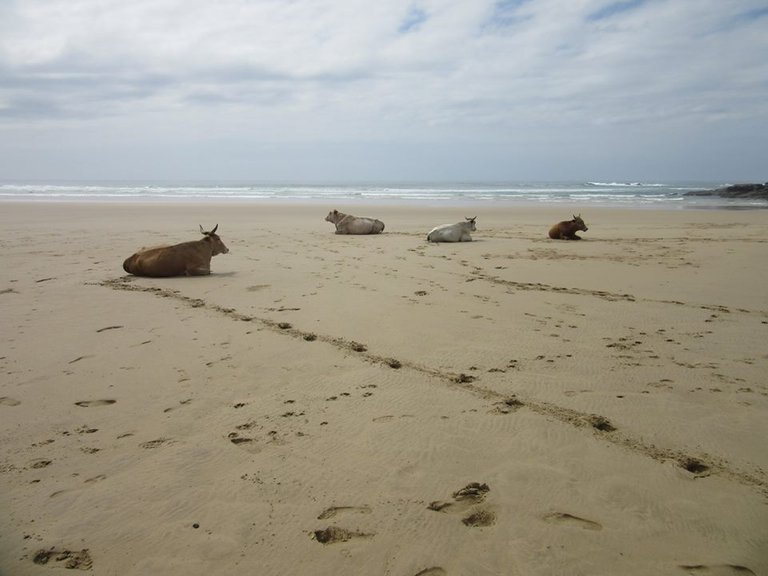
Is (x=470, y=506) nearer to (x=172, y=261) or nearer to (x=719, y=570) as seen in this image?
(x=719, y=570)

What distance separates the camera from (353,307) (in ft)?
24.4

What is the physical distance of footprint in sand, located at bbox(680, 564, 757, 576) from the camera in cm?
254

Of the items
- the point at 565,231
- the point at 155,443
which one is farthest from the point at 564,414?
the point at 565,231

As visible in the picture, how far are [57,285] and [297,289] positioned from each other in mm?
3930

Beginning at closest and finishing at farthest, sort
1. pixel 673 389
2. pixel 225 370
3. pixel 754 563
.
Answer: pixel 754 563 → pixel 673 389 → pixel 225 370

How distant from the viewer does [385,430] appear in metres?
3.92

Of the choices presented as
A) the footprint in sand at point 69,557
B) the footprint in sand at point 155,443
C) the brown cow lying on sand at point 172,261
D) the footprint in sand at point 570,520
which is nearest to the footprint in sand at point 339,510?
the footprint in sand at point 570,520

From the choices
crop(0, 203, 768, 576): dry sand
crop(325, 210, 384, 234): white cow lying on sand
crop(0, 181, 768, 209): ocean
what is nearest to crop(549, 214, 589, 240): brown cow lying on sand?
crop(325, 210, 384, 234): white cow lying on sand

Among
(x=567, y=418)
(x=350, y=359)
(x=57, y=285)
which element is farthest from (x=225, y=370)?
(x=57, y=285)

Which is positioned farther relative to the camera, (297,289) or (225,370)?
(297,289)

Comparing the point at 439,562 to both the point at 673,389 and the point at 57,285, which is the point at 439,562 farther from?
the point at 57,285

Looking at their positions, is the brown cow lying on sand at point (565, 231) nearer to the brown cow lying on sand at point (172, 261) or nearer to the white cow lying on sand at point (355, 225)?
the white cow lying on sand at point (355, 225)

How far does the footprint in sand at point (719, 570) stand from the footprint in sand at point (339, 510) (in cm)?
159

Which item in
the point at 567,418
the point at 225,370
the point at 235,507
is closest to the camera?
the point at 235,507
